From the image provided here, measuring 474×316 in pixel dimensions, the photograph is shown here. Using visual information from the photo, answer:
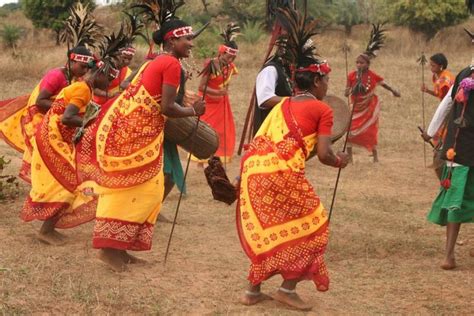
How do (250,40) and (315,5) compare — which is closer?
(250,40)

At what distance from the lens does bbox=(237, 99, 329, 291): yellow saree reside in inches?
192

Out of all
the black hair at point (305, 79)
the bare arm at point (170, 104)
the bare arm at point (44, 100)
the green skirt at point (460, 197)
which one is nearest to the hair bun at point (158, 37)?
the bare arm at point (170, 104)

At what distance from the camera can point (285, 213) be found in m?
4.89

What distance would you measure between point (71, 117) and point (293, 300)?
2.29 metres

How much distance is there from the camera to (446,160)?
247 inches

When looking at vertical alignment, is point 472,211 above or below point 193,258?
above

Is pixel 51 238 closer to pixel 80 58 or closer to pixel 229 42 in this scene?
pixel 80 58

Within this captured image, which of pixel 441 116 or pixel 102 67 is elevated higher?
pixel 102 67

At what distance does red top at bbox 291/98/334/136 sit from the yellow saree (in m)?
0.04

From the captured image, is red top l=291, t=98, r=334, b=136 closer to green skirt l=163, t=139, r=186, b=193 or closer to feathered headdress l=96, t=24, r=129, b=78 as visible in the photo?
feathered headdress l=96, t=24, r=129, b=78

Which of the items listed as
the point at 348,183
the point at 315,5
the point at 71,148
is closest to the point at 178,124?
the point at 71,148

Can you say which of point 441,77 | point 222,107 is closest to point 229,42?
point 222,107

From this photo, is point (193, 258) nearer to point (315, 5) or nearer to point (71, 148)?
point (71, 148)

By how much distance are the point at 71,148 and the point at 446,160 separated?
3.07 metres
